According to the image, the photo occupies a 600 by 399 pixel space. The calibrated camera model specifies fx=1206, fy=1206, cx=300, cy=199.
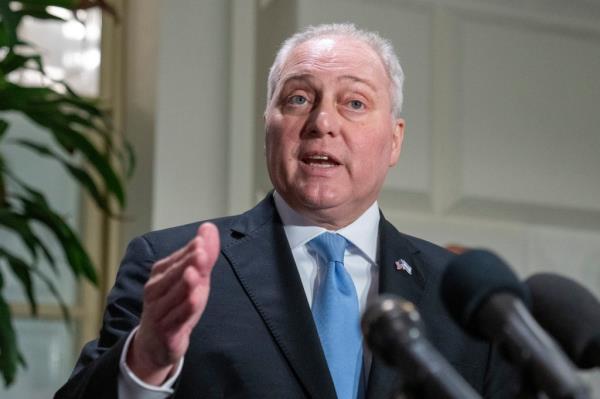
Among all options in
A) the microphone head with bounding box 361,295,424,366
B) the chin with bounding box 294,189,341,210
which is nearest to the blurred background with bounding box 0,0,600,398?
the chin with bounding box 294,189,341,210

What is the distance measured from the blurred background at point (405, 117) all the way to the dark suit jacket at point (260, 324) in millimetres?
1407

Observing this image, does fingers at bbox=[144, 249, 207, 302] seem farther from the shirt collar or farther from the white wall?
the white wall

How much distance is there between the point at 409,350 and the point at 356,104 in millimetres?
909

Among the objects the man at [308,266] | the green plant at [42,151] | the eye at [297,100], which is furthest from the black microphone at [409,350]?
the green plant at [42,151]

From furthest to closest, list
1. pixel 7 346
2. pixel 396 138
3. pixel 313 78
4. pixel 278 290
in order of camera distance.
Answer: pixel 7 346 → pixel 396 138 → pixel 313 78 → pixel 278 290

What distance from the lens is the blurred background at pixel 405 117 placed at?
10.2 feet

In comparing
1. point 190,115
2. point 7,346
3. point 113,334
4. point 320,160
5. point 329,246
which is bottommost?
point 7,346

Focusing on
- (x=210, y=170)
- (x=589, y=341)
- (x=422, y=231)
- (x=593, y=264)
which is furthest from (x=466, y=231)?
(x=589, y=341)

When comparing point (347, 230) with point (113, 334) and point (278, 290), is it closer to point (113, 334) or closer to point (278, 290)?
point (278, 290)

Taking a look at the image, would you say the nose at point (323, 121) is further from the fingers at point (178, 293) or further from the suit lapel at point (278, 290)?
the fingers at point (178, 293)

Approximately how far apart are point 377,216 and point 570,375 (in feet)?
2.88

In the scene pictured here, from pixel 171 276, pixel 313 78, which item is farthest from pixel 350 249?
pixel 171 276

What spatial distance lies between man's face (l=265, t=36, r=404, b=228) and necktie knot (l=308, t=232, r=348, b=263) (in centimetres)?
3

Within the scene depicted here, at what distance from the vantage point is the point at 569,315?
1.00 meters
